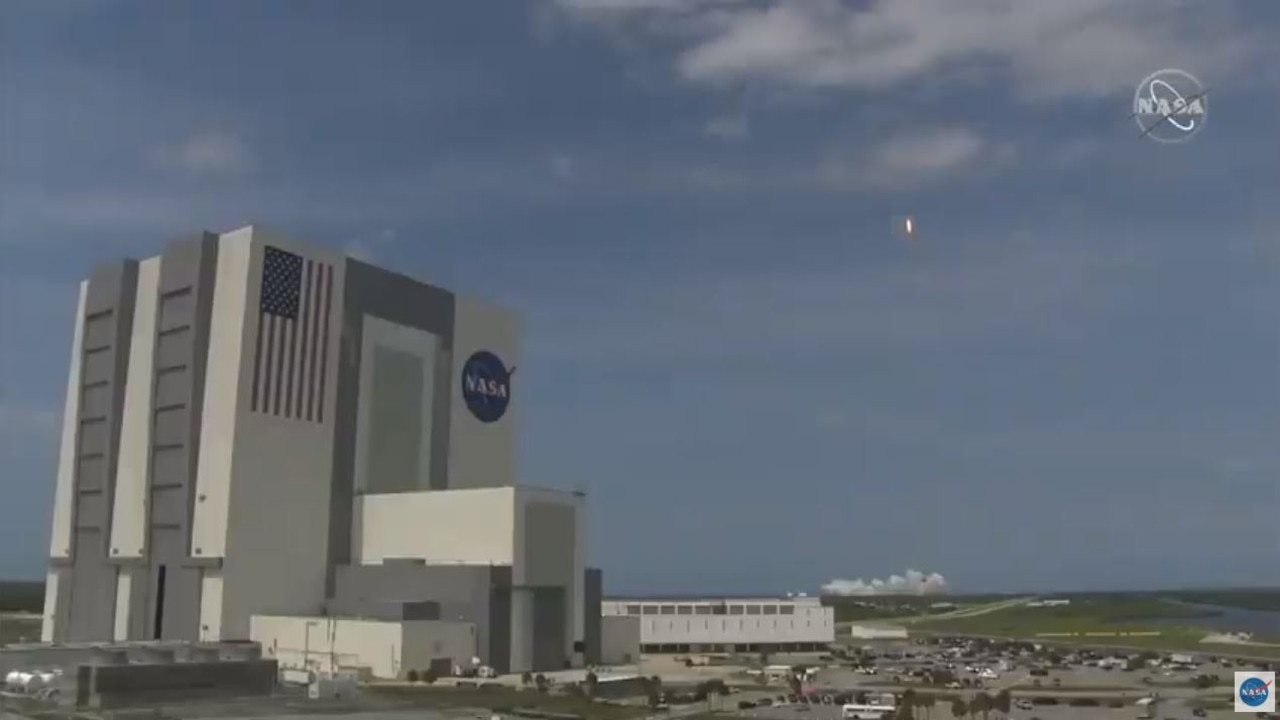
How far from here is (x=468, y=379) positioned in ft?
284

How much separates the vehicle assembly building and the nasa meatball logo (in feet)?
17.3

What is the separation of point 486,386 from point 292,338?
18338 mm

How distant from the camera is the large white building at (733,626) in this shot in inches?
3802

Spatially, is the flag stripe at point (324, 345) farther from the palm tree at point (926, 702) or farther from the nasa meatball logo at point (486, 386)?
the palm tree at point (926, 702)

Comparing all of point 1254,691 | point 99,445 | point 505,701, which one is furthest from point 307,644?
point 1254,691

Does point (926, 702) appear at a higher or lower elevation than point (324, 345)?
lower

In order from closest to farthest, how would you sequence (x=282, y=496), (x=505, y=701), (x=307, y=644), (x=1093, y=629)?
(x=505, y=701), (x=307, y=644), (x=282, y=496), (x=1093, y=629)

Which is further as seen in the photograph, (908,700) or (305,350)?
(305,350)

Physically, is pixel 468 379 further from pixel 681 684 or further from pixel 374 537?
pixel 681 684

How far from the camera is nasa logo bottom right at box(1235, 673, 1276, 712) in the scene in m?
36.7

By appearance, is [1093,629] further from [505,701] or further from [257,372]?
[505,701]

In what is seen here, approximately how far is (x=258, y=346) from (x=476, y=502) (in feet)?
48.9

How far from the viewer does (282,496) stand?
7156 cm

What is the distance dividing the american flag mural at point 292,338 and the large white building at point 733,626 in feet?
113
